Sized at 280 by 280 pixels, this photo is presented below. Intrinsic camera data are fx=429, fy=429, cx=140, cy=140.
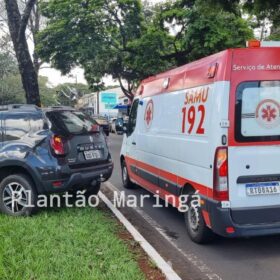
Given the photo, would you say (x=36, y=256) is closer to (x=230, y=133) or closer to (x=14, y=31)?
(x=230, y=133)

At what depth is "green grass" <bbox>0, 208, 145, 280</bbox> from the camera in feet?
13.9

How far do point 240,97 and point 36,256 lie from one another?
→ 113 inches

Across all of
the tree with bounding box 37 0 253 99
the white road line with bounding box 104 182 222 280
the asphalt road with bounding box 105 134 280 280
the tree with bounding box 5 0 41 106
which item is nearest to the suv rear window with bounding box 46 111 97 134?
the white road line with bounding box 104 182 222 280

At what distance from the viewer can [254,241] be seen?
18.7ft

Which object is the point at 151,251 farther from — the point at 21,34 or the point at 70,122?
the point at 21,34

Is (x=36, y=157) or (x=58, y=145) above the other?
(x=58, y=145)

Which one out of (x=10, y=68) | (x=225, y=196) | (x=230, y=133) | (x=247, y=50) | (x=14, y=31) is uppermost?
(x=10, y=68)

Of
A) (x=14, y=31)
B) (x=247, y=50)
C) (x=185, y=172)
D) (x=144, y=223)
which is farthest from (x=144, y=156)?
(x=14, y=31)

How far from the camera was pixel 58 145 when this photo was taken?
6.50 metres

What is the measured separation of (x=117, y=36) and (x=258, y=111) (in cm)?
1732

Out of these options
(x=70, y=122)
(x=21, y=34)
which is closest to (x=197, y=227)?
(x=70, y=122)

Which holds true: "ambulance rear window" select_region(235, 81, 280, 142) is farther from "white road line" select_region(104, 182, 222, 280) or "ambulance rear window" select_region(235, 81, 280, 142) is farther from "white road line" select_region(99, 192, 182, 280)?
"white road line" select_region(99, 192, 182, 280)

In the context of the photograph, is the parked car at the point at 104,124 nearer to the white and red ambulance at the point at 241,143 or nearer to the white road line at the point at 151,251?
the white road line at the point at 151,251

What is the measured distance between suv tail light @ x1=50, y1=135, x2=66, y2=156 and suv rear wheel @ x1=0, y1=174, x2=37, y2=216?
2.05 feet
